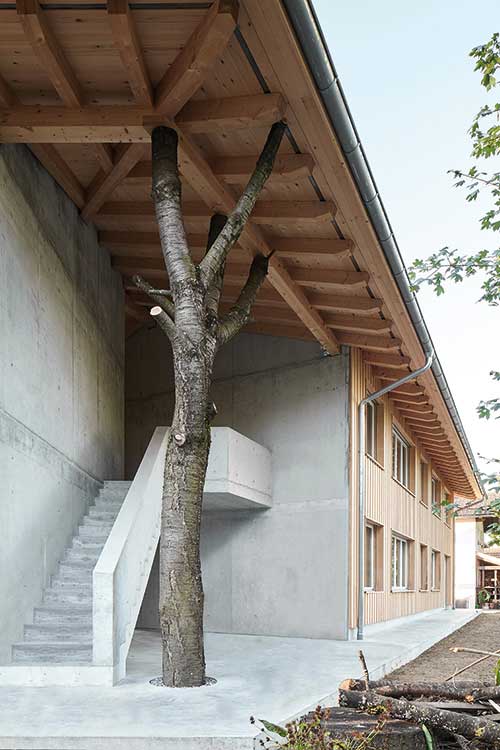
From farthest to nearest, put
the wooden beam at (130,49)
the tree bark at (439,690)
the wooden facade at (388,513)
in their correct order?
the wooden facade at (388,513)
the wooden beam at (130,49)
the tree bark at (439,690)

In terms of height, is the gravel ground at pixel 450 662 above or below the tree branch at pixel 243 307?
below

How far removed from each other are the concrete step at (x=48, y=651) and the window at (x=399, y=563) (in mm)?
9805

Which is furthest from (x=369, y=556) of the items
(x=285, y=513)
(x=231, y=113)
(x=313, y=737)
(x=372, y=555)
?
(x=313, y=737)

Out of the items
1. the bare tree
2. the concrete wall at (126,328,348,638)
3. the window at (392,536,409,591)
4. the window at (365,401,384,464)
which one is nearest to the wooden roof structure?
the bare tree

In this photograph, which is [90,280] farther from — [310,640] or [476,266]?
[310,640]

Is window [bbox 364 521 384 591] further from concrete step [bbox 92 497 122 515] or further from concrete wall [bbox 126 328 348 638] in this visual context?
concrete step [bbox 92 497 122 515]

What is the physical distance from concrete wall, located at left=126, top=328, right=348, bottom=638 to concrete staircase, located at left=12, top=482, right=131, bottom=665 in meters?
3.37

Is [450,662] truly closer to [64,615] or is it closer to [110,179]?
[64,615]

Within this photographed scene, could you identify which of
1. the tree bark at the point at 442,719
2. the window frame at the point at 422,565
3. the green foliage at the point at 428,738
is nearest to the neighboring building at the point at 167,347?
the tree bark at the point at 442,719

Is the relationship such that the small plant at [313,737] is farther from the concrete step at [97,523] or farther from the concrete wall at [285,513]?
the concrete wall at [285,513]

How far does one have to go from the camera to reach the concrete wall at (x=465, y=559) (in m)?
32.9

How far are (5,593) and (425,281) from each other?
17.1ft

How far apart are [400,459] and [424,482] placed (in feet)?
13.0

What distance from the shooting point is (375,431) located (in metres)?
15.3
